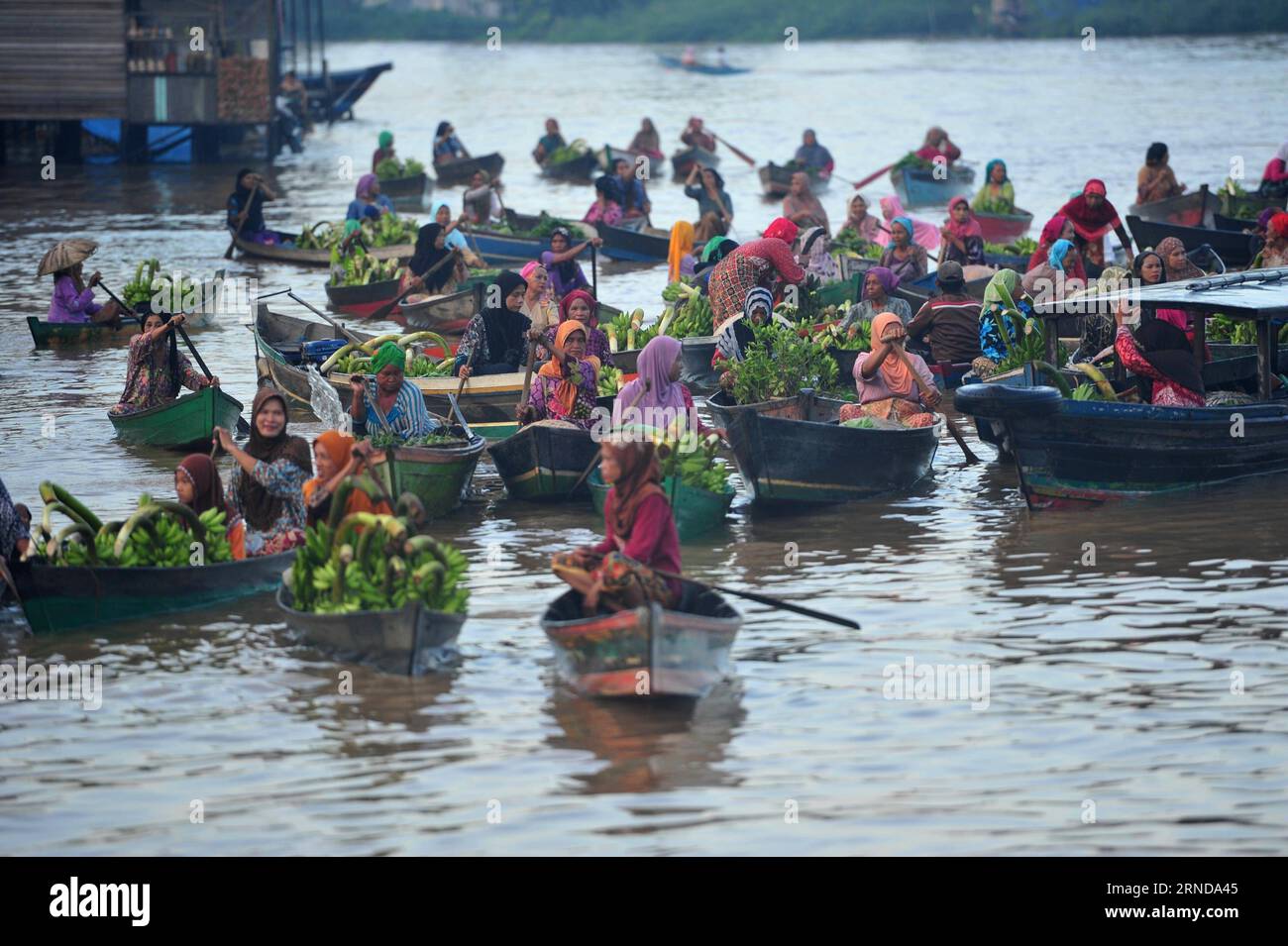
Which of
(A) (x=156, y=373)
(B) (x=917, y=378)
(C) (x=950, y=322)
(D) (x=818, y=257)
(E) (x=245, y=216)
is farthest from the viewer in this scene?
(E) (x=245, y=216)

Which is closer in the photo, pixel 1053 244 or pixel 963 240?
pixel 1053 244

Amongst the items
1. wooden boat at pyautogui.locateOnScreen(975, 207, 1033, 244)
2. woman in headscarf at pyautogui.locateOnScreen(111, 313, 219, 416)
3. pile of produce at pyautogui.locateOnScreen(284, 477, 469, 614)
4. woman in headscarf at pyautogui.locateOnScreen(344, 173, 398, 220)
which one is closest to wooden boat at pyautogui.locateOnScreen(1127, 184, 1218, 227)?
wooden boat at pyautogui.locateOnScreen(975, 207, 1033, 244)

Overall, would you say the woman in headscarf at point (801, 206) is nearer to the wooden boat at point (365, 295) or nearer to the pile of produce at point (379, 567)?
the wooden boat at point (365, 295)

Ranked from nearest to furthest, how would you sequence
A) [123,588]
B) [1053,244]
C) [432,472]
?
[123,588]
[432,472]
[1053,244]

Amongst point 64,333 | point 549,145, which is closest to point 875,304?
point 64,333

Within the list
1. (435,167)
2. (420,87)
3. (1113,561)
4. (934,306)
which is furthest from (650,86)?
(1113,561)

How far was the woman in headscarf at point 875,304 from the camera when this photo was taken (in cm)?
1683

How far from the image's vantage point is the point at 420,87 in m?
74.2

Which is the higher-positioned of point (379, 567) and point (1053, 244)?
point (1053, 244)

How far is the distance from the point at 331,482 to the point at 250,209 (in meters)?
17.3

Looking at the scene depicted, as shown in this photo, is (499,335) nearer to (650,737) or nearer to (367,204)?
(650,737)

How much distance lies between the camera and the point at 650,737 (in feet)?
31.0

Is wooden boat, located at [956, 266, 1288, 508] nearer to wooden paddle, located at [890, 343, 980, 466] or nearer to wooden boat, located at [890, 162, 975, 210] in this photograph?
wooden paddle, located at [890, 343, 980, 466]

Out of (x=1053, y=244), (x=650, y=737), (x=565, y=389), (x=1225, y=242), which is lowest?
(x=650, y=737)
